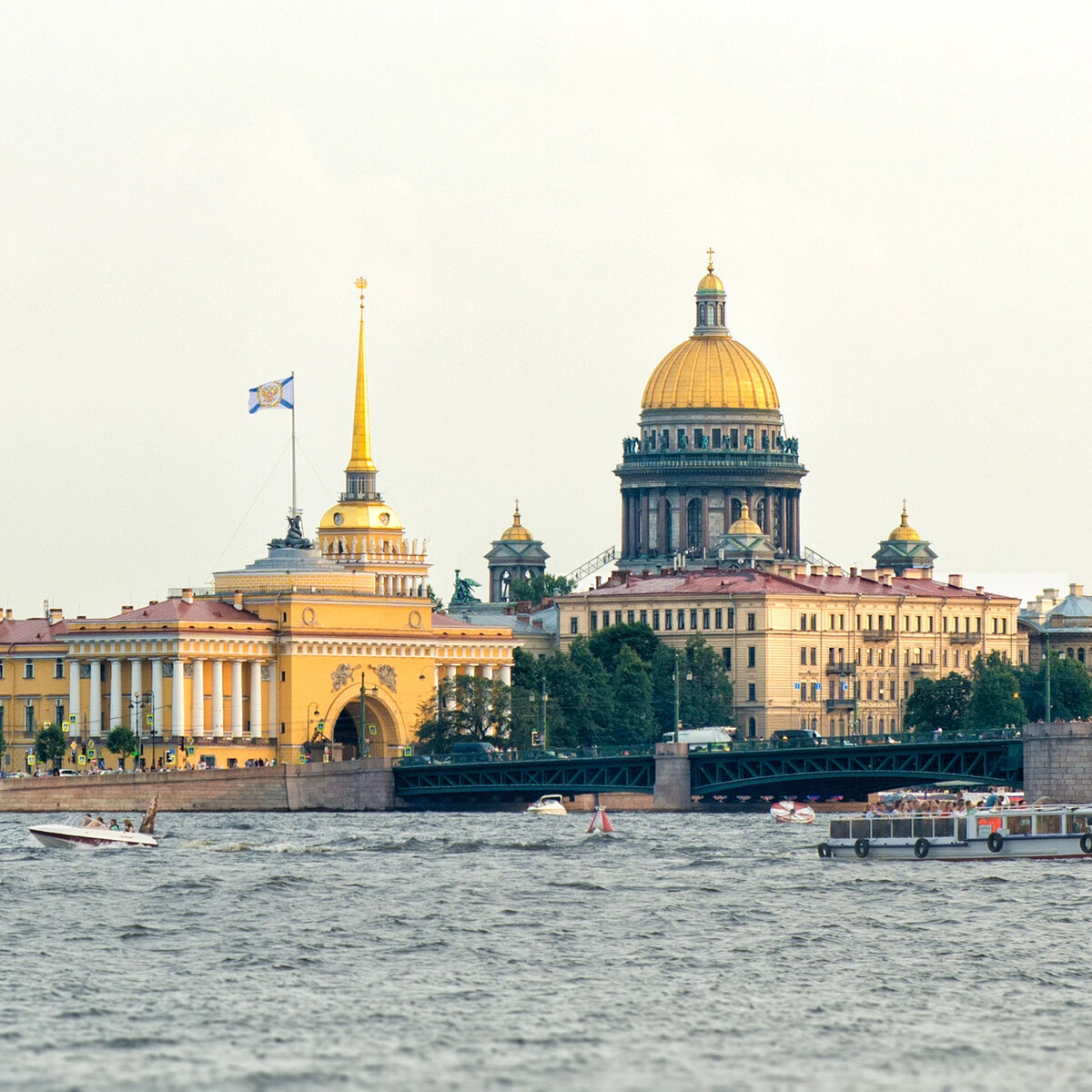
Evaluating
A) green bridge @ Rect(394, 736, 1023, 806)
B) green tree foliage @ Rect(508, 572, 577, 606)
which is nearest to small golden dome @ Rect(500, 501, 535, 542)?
green tree foliage @ Rect(508, 572, 577, 606)

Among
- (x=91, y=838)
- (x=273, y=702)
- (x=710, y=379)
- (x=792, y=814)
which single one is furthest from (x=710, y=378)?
(x=91, y=838)

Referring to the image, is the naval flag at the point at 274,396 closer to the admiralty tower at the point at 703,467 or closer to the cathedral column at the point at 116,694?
the cathedral column at the point at 116,694

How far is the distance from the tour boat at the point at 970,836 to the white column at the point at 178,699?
47.2 metres

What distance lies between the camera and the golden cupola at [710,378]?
179 meters

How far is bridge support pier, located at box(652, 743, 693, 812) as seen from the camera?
106688 mm

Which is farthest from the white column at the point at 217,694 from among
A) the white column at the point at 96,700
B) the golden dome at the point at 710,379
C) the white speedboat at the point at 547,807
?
the golden dome at the point at 710,379

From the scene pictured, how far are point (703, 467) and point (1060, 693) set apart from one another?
115ft

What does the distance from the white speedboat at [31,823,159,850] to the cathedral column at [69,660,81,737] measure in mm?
41366

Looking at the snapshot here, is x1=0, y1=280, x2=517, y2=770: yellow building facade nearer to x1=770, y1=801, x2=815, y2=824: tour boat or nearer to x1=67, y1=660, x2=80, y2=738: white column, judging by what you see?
x1=67, y1=660, x2=80, y2=738: white column

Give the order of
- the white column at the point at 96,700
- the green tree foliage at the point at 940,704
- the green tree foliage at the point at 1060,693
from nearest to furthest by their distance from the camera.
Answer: the white column at the point at 96,700, the green tree foliage at the point at 940,704, the green tree foliage at the point at 1060,693

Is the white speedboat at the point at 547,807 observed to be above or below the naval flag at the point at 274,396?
below

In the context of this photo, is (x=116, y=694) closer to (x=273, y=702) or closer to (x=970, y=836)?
(x=273, y=702)

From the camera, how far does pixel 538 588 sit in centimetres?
17925

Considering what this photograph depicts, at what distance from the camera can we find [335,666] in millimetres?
133375
